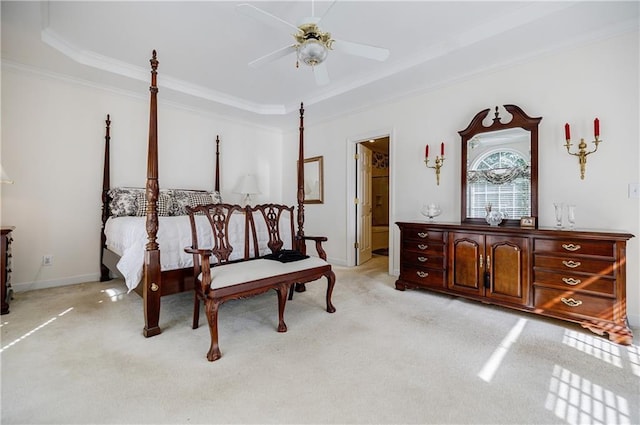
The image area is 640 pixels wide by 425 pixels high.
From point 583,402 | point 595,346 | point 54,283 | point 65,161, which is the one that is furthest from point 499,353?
point 65,161

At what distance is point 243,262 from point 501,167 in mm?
2716

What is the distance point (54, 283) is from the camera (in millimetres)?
3416

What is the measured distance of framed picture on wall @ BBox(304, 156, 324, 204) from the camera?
5.04 m

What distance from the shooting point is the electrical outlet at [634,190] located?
7.71 feet

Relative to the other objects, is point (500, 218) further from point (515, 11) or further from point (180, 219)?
point (180, 219)

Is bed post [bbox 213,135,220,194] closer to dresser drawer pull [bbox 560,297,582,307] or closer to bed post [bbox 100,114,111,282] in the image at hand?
bed post [bbox 100,114,111,282]

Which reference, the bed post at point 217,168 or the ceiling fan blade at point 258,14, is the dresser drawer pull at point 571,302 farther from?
the bed post at point 217,168

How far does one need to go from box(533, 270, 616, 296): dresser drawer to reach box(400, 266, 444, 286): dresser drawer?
2.67ft

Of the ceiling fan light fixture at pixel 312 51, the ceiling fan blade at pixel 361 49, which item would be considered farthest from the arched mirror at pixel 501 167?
the ceiling fan light fixture at pixel 312 51

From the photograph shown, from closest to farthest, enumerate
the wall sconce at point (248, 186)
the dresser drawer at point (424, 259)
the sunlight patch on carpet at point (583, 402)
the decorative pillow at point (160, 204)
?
the sunlight patch on carpet at point (583, 402), the dresser drawer at point (424, 259), the decorative pillow at point (160, 204), the wall sconce at point (248, 186)

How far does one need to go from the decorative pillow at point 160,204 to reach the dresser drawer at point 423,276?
9.97 ft

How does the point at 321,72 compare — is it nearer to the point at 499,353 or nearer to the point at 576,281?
the point at 499,353

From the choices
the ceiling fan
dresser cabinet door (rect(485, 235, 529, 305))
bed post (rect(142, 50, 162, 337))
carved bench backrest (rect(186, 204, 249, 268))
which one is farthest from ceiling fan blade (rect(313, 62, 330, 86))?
dresser cabinet door (rect(485, 235, 529, 305))

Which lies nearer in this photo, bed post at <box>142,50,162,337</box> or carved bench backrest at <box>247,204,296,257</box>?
bed post at <box>142,50,162,337</box>
